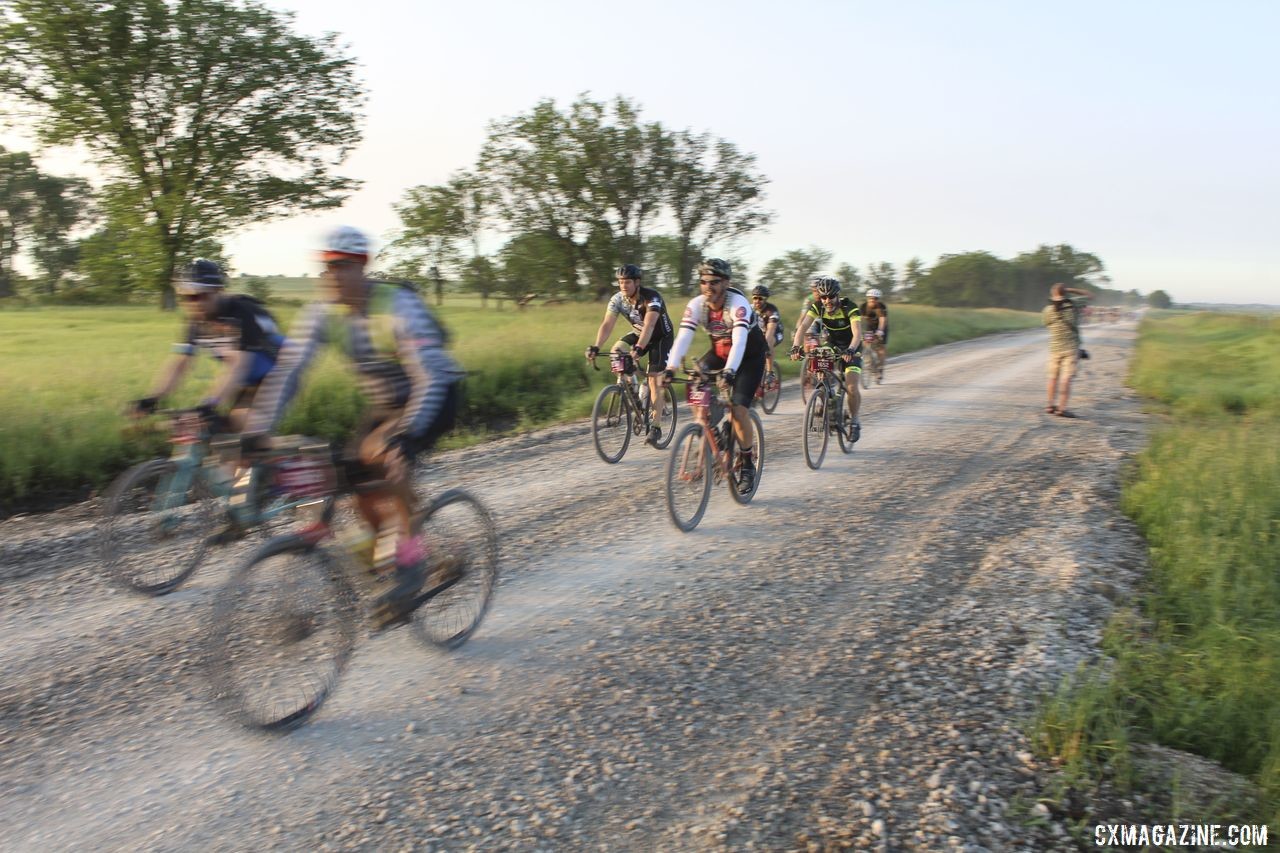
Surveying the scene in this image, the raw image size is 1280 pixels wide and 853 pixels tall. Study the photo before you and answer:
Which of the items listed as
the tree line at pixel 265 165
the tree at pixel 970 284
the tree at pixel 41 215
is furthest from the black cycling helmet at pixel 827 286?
the tree at pixel 970 284

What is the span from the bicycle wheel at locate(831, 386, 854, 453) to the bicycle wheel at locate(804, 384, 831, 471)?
18cm

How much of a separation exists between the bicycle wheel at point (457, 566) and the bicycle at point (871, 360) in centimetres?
1375

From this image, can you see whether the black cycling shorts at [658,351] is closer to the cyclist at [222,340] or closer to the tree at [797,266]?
the cyclist at [222,340]

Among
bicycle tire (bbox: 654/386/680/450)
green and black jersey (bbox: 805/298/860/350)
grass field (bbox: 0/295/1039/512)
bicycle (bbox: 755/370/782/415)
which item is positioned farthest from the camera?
bicycle (bbox: 755/370/782/415)

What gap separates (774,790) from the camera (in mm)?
3256

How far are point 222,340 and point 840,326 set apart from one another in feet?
26.2

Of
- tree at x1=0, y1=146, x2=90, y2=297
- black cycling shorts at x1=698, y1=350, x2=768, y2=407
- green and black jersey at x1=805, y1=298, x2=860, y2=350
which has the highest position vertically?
tree at x1=0, y1=146, x2=90, y2=297

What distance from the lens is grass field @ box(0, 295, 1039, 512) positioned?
8.24 m

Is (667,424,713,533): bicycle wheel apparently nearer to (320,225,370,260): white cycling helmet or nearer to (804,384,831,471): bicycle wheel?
(804,384,831,471): bicycle wheel

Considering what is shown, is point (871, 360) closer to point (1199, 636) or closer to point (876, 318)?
point (876, 318)

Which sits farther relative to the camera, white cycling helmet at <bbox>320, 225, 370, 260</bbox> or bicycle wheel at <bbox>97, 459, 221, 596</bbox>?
bicycle wheel at <bbox>97, 459, 221, 596</bbox>

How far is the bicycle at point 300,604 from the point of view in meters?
3.46

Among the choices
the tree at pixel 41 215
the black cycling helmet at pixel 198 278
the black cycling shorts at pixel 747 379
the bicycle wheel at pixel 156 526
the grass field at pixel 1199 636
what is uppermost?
the tree at pixel 41 215

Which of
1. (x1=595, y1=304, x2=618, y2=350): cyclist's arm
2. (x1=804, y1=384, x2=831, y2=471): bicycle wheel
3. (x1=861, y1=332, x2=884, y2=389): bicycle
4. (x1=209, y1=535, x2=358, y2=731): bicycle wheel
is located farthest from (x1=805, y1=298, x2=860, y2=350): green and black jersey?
(x1=209, y1=535, x2=358, y2=731): bicycle wheel
